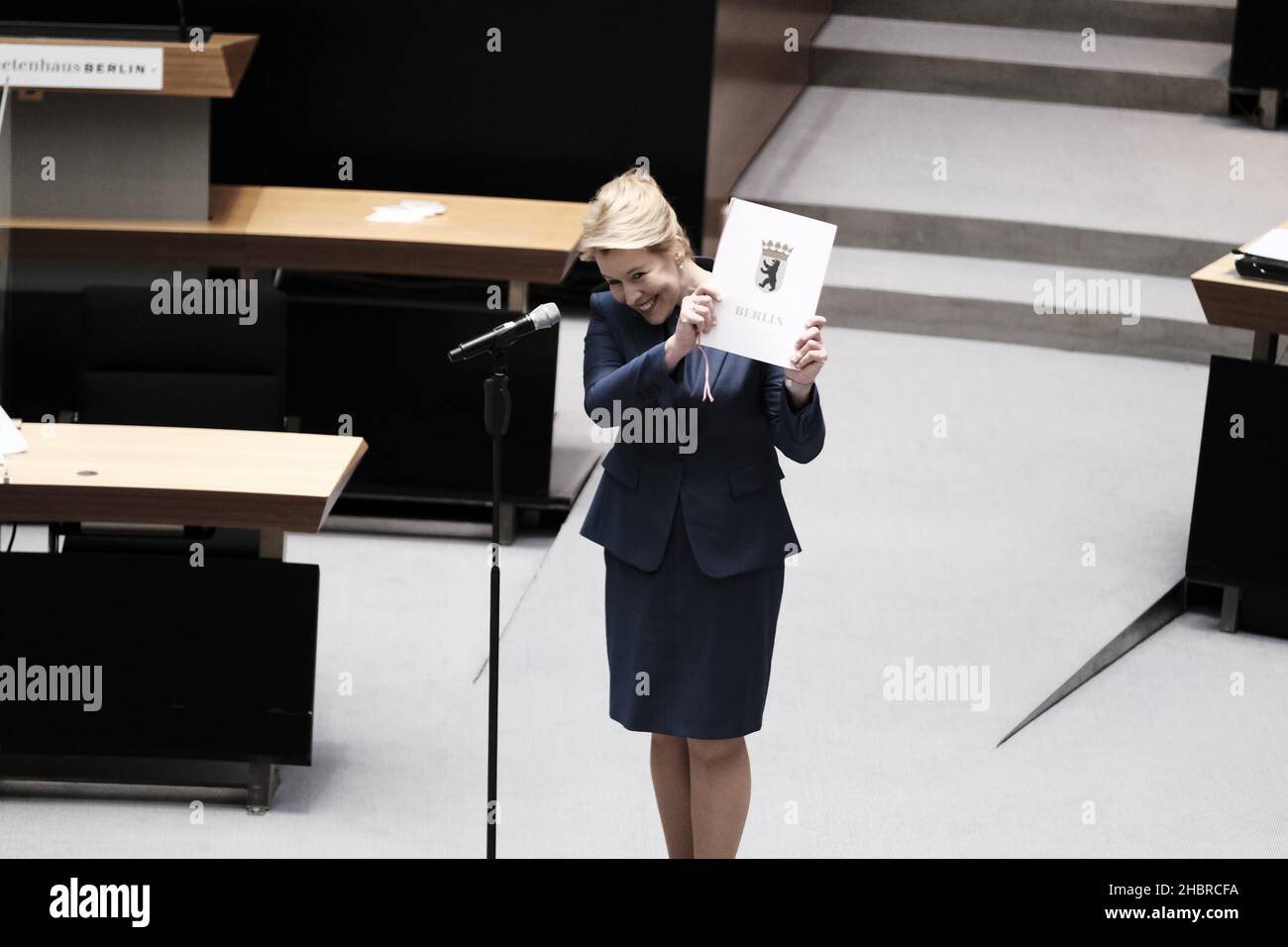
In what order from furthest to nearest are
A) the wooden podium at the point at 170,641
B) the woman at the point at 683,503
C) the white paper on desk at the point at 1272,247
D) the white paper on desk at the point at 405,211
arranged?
the white paper on desk at the point at 405,211, the white paper on desk at the point at 1272,247, the wooden podium at the point at 170,641, the woman at the point at 683,503

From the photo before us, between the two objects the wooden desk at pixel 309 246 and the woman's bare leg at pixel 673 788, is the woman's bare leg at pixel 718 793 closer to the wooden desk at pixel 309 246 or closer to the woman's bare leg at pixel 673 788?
the woman's bare leg at pixel 673 788

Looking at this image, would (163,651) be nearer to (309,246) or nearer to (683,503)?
(683,503)

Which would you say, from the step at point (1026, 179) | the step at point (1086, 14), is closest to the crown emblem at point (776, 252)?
the step at point (1026, 179)

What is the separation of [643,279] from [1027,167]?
5.00 meters

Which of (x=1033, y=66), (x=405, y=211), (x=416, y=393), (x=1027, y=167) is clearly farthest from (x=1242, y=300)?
(x=1033, y=66)

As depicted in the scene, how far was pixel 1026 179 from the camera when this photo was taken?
24.8 feet

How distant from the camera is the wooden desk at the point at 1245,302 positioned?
185 inches

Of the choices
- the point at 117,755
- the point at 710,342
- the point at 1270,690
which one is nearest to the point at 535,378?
the point at 117,755

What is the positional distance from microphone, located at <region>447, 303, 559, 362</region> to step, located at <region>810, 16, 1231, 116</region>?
5.80 metres

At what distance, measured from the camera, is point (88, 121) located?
217 inches

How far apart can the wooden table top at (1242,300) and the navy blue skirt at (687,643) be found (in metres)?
2.10

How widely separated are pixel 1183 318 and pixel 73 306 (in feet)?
12.3
